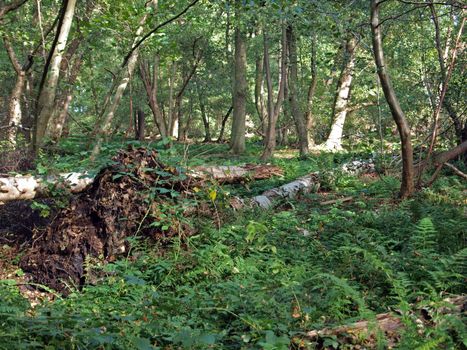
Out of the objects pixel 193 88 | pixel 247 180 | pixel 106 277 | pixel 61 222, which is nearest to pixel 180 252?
pixel 106 277

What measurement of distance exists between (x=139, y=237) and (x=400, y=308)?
3.47 m

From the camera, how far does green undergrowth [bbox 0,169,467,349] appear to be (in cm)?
313

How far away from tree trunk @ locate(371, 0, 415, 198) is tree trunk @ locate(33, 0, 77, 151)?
5181mm

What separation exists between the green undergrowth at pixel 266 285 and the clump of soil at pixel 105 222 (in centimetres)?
33

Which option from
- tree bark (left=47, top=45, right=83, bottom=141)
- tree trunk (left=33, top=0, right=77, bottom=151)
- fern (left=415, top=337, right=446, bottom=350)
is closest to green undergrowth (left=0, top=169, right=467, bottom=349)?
fern (left=415, top=337, right=446, bottom=350)

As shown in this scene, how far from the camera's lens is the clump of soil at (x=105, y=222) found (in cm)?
611

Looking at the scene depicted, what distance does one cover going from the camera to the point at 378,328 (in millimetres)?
3225

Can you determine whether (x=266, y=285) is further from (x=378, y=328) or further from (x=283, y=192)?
(x=283, y=192)

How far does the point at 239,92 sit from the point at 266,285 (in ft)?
46.5

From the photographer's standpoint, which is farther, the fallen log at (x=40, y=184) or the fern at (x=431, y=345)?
the fallen log at (x=40, y=184)

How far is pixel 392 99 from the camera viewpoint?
7.98 metres

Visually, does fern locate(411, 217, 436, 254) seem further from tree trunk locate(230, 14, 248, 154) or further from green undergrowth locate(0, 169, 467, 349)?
tree trunk locate(230, 14, 248, 154)

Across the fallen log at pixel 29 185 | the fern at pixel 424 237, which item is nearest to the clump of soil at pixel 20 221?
the fallen log at pixel 29 185

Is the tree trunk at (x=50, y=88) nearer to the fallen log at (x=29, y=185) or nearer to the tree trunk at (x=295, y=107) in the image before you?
the fallen log at (x=29, y=185)
